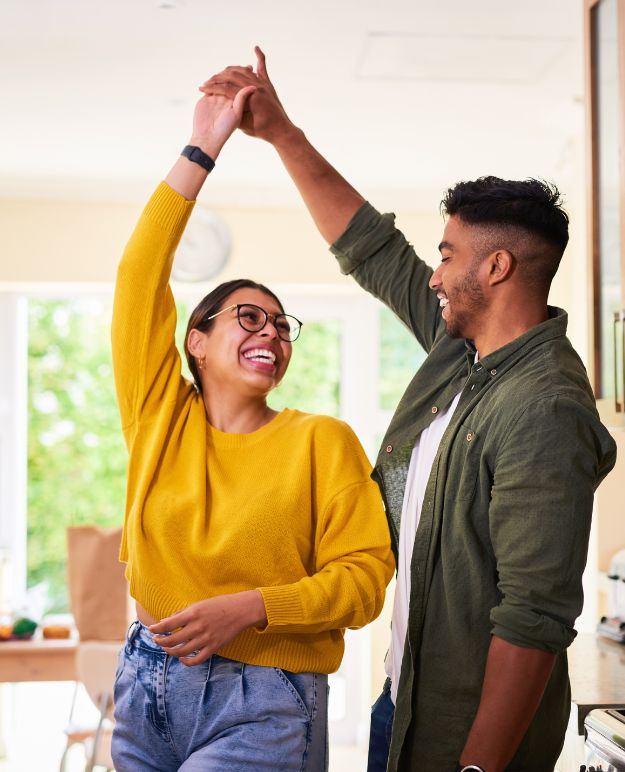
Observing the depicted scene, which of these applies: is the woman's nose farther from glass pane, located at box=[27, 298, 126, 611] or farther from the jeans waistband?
glass pane, located at box=[27, 298, 126, 611]

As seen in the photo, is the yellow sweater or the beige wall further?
the beige wall

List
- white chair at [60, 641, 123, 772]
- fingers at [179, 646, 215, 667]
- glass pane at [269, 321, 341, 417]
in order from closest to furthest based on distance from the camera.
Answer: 1. fingers at [179, 646, 215, 667]
2. white chair at [60, 641, 123, 772]
3. glass pane at [269, 321, 341, 417]

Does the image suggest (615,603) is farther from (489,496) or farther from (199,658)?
(199,658)

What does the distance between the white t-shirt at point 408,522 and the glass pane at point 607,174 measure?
83 centimetres

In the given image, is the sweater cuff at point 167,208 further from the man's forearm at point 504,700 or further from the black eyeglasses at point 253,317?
the man's forearm at point 504,700

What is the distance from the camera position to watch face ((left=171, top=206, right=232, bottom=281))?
15.5 feet

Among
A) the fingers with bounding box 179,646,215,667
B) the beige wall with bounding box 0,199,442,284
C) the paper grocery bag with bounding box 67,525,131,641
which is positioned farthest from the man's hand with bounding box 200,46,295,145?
the beige wall with bounding box 0,199,442,284

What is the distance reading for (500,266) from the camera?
5.05ft

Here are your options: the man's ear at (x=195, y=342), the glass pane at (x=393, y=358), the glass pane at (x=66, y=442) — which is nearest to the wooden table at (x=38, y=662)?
the glass pane at (x=66, y=442)

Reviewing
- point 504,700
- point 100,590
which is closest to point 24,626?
point 100,590

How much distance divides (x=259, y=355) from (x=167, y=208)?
30 cm

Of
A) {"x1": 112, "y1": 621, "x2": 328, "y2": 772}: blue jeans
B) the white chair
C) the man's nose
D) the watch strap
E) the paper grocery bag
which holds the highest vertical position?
the watch strap

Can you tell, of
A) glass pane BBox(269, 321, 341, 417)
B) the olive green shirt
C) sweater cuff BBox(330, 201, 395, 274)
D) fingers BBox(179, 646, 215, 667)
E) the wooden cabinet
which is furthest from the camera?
glass pane BBox(269, 321, 341, 417)

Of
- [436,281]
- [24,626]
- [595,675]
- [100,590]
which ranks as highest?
[436,281]
